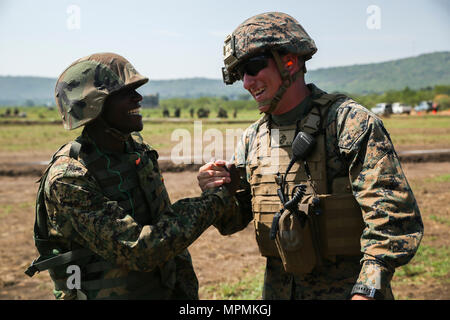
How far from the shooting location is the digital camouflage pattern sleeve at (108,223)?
2.87 meters

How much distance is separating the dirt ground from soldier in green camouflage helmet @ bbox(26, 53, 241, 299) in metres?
4.00

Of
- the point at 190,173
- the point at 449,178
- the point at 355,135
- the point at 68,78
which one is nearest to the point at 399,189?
the point at 355,135

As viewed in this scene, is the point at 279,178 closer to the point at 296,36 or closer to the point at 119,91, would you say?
the point at 296,36

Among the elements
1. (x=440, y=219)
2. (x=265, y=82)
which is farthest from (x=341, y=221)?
(x=440, y=219)

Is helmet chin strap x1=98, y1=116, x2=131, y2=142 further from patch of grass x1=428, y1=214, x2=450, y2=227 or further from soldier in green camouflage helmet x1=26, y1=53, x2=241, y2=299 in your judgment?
patch of grass x1=428, y1=214, x2=450, y2=227

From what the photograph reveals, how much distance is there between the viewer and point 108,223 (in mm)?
2861

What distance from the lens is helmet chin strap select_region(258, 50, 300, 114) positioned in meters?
3.01

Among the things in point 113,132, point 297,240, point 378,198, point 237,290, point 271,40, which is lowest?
point 237,290

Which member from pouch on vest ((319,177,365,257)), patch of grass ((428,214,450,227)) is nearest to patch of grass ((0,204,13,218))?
patch of grass ((428,214,450,227))

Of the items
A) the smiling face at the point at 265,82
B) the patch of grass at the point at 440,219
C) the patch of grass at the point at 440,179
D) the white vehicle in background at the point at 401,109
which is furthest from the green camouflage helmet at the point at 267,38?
the white vehicle in background at the point at 401,109

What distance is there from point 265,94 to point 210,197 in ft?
2.55

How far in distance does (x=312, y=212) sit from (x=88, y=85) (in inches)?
66.2

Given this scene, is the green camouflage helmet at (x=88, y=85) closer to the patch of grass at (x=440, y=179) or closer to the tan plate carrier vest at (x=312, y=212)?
the tan plate carrier vest at (x=312, y=212)

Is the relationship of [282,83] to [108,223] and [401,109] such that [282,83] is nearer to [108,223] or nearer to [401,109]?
[108,223]
